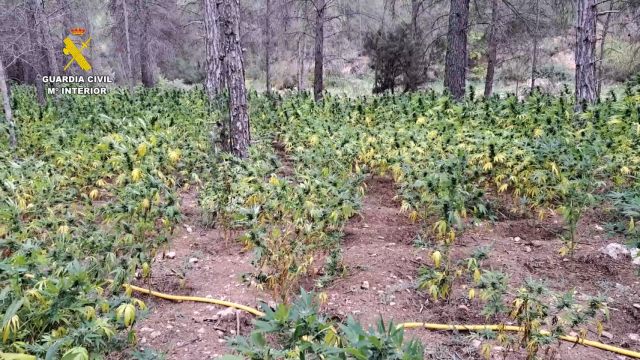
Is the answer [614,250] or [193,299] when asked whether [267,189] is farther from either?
[614,250]

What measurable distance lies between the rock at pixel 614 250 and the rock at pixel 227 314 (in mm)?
3121

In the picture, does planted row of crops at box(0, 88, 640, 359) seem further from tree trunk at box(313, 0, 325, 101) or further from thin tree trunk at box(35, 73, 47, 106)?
tree trunk at box(313, 0, 325, 101)

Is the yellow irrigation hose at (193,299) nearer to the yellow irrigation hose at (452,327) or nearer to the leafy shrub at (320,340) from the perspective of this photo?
the yellow irrigation hose at (452,327)

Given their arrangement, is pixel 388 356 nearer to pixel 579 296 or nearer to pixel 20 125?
pixel 579 296

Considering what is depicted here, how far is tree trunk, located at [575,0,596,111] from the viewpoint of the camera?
22.2ft

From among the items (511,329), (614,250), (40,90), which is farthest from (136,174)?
(40,90)

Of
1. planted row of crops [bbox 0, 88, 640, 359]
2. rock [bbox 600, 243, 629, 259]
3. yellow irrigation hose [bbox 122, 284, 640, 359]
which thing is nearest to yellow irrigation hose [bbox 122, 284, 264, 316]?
yellow irrigation hose [bbox 122, 284, 640, 359]

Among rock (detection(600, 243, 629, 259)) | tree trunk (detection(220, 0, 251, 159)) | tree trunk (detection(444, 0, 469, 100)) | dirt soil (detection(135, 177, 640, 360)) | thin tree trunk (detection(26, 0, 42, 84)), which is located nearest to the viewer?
dirt soil (detection(135, 177, 640, 360))

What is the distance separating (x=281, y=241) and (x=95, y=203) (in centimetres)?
275

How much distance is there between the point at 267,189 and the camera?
12.3 ft

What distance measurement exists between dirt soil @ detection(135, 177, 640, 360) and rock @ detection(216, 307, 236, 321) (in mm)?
49

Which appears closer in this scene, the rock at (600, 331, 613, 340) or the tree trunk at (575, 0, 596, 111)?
the rock at (600, 331, 613, 340)

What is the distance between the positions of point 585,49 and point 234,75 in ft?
16.6

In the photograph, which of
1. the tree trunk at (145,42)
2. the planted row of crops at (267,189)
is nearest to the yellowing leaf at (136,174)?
the planted row of crops at (267,189)
